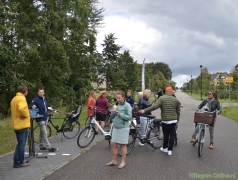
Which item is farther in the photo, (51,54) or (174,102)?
(51,54)

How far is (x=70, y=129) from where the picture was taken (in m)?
10.5

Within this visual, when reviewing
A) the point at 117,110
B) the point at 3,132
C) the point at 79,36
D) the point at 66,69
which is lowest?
the point at 3,132

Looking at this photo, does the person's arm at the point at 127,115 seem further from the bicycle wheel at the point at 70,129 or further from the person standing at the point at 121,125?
the bicycle wheel at the point at 70,129

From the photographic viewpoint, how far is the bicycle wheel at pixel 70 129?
33.8 feet

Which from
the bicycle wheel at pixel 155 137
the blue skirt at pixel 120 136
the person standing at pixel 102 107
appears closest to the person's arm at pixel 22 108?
the blue skirt at pixel 120 136

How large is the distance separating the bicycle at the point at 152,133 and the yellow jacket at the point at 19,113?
124 inches

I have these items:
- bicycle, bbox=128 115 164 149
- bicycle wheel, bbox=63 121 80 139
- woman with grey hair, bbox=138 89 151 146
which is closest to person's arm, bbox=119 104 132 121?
bicycle, bbox=128 115 164 149

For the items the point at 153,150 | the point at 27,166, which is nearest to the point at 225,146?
the point at 153,150

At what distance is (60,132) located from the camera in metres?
10.2

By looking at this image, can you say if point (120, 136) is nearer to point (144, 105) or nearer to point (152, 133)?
point (152, 133)

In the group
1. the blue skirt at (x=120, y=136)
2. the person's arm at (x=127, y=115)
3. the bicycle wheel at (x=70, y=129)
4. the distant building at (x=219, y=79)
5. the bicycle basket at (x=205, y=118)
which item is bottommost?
the bicycle wheel at (x=70, y=129)

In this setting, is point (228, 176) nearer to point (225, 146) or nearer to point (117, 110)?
point (117, 110)

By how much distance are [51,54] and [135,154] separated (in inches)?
603

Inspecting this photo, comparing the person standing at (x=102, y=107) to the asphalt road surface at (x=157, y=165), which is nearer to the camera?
the asphalt road surface at (x=157, y=165)
